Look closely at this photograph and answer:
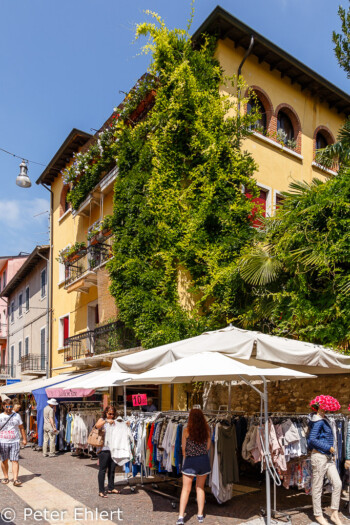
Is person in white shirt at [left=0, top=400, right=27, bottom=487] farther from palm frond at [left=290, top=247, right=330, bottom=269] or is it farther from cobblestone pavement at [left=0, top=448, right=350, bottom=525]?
palm frond at [left=290, top=247, right=330, bottom=269]

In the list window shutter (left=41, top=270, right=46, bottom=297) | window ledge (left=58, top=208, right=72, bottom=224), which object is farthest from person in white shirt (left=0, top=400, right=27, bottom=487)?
window shutter (left=41, top=270, right=46, bottom=297)

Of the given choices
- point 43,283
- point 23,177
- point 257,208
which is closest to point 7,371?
point 43,283

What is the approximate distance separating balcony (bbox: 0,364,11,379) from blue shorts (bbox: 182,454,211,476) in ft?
102

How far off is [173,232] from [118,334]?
4.35 metres

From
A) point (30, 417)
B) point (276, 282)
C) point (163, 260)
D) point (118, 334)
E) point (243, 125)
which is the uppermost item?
point (243, 125)

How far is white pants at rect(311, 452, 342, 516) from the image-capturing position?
7059mm

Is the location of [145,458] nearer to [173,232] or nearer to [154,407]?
[154,407]

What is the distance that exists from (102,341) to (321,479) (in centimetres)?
1221

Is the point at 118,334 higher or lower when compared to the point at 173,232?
lower

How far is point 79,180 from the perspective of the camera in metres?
21.8

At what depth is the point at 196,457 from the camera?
7.34m

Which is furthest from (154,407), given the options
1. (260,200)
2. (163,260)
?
(260,200)

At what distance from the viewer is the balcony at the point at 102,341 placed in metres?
16.5

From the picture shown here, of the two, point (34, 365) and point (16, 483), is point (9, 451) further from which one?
point (34, 365)
